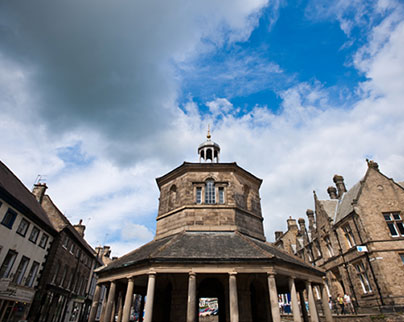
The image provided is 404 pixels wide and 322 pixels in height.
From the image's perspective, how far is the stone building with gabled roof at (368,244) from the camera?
63.7 ft

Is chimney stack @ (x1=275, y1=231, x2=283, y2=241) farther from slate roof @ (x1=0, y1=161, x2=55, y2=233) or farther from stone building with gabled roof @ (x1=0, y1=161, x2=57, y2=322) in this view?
stone building with gabled roof @ (x1=0, y1=161, x2=57, y2=322)

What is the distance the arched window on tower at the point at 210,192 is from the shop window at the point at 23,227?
13.9 metres

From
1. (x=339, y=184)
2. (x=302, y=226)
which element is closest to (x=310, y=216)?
(x=302, y=226)

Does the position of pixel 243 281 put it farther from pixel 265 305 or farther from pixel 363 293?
pixel 363 293

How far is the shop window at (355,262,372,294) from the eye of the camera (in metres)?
21.0

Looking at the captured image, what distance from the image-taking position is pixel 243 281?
14.6 metres

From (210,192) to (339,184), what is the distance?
21.3 meters

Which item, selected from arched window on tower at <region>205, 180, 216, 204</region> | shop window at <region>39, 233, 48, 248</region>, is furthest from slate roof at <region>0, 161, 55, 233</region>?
arched window on tower at <region>205, 180, 216, 204</region>

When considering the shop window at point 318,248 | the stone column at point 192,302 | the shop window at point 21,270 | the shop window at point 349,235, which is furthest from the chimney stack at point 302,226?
the shop window at point 21,270

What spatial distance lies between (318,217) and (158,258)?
81.3 feet

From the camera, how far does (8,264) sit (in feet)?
54.9

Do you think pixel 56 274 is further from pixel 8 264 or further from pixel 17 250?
pixel 8 264

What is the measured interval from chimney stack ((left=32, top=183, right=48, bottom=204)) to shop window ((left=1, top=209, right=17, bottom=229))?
25.5 ft

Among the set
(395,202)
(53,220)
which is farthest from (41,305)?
(395,202)
